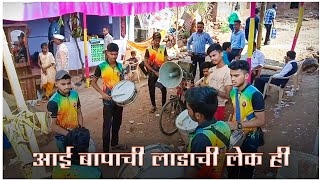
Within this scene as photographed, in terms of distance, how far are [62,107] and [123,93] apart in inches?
30.6

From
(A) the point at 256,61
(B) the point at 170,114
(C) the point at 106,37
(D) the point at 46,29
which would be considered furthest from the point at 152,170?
(A) the point at 256,61

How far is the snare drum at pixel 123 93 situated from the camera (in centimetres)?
393

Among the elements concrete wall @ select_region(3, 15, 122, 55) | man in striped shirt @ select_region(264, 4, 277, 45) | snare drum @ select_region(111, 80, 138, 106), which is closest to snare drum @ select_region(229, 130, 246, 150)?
snare drum @ select_region(111, 80, 138, 106)

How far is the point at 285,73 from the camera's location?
5586mm

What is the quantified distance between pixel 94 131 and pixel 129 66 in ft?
4.70

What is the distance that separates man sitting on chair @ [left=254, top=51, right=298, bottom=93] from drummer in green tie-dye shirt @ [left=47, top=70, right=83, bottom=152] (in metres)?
3.27

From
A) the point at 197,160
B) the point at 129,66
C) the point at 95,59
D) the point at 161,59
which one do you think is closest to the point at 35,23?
the point at 95,59

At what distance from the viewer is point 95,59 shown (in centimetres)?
493

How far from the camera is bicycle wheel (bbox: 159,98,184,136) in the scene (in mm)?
4863

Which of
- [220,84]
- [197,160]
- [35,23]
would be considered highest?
[35,23]

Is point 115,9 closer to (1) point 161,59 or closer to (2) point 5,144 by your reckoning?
(1) point 161,59

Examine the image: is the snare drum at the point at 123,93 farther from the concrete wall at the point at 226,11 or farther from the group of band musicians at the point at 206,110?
the concrete wall at the point at 226,11

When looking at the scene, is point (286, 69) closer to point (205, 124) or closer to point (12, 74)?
point (205, 124)

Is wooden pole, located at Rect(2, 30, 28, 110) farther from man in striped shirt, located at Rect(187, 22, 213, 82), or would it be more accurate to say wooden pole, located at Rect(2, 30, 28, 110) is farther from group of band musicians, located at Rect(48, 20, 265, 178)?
man in striped shirt, located at Rect(187, 22, 213, 82)
